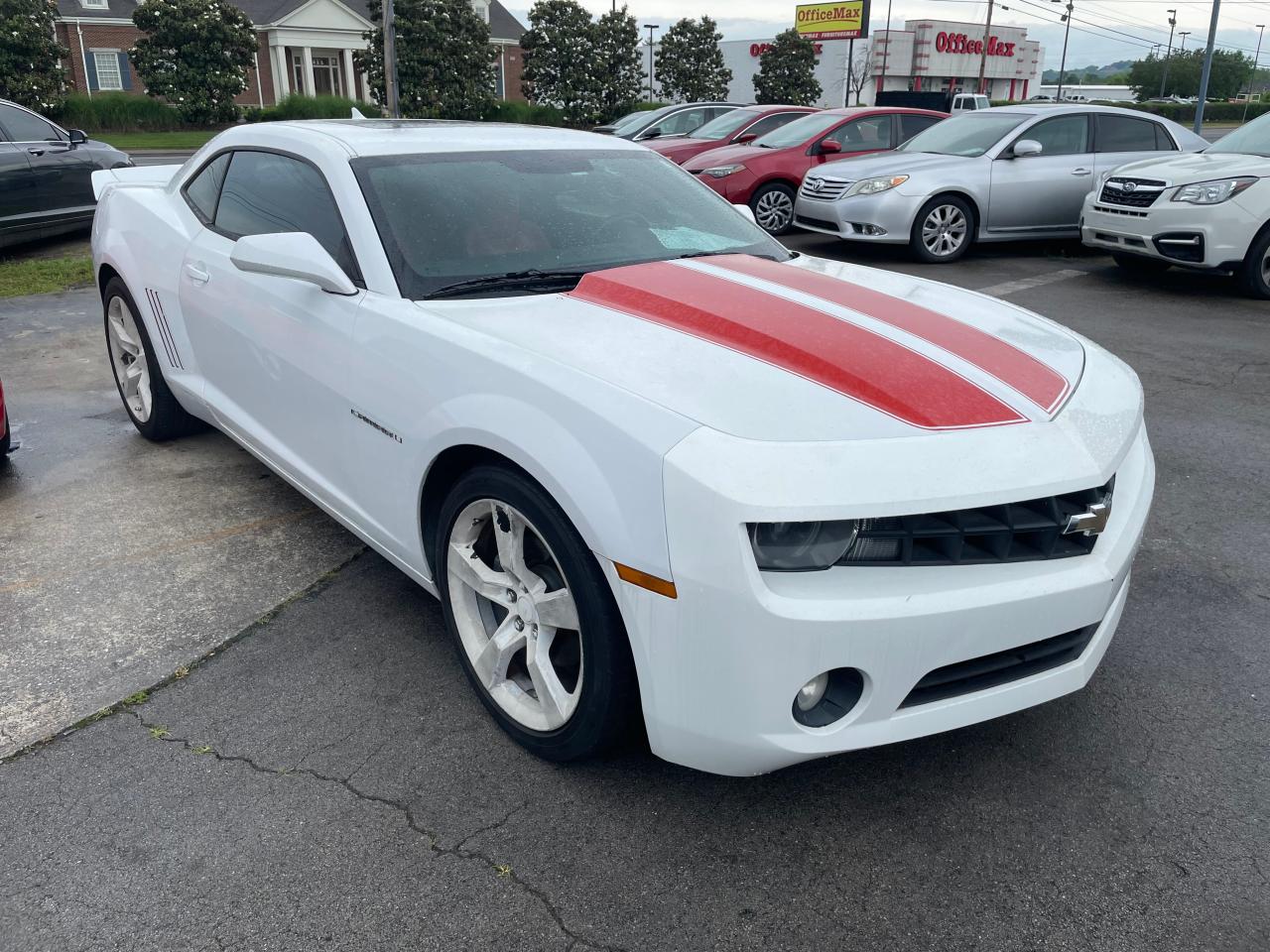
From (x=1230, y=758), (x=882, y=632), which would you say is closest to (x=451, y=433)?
(x=882, y=632)

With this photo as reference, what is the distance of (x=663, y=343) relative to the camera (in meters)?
2.55

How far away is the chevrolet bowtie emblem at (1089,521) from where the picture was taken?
2227 mm

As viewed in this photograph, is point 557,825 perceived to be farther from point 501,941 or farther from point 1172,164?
point 1172,164

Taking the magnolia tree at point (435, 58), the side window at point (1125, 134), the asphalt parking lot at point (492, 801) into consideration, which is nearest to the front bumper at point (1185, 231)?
the side window at point (1125, 134)

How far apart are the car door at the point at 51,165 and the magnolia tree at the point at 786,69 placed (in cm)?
3771

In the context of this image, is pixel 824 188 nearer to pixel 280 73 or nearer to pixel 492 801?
pixel 492 801

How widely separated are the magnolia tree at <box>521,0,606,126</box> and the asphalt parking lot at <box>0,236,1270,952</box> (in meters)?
36.7

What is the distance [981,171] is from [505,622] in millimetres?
9083

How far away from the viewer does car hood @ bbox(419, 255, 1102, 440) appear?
2.23m

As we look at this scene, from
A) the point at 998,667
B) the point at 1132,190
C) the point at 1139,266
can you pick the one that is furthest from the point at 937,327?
the point at 1139,266

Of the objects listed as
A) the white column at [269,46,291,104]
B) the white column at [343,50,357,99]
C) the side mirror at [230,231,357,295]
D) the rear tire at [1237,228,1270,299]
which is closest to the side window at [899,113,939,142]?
the rear tire at [1237,228,1270,299]

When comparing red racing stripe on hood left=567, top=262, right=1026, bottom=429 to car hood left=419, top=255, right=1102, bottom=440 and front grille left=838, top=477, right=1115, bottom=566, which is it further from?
front grille left=838, top=477, right=1115, bottom=566

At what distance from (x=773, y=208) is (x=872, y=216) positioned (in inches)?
80.2

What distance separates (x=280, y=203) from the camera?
3.67 metres
